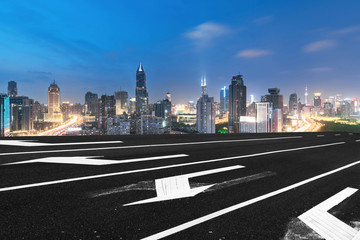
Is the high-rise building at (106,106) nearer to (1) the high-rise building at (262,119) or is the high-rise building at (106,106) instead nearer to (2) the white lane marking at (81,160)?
(1) the high-rise building at (262,119)

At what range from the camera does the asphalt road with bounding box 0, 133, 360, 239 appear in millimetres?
2733

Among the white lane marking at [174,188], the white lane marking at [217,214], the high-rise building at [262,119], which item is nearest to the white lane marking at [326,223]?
the white lane marking at [217,214]

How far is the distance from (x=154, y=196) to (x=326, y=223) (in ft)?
9.04

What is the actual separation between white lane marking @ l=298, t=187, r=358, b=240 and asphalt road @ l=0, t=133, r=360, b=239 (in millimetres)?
132

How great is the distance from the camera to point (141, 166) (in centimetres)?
580

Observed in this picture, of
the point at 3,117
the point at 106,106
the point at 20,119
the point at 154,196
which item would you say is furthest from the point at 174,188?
the point at 106,106

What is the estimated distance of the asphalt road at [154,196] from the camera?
273cm

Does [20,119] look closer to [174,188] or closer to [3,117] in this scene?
[3,117]

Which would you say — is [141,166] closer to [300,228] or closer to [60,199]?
[60,199]

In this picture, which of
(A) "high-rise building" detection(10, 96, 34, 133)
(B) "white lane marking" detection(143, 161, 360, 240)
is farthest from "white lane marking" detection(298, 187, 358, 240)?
(A) "high-rise building" detection(10, 96, 34, 133)

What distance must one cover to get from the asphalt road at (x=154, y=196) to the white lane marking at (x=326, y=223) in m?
0.13

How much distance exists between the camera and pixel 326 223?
3.16 m

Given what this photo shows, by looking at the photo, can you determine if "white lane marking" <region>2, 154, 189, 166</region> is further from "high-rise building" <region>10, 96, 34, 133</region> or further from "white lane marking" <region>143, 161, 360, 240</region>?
"high-rise building" <region>10, 96, 34, 133</region>

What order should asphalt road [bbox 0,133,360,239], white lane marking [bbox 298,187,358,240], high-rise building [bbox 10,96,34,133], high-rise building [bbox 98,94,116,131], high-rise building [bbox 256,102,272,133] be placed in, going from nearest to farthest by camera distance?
1. asphalt road [bbox 0,133,360,239]
2. white lane marking [bbox 298,187,358,240]
3. high-rise building [bbox 10,96,34,133]
4. high-rise building [bbox 256,102,272,133]
5. high-rise building [bbox 98,94,116,131]
